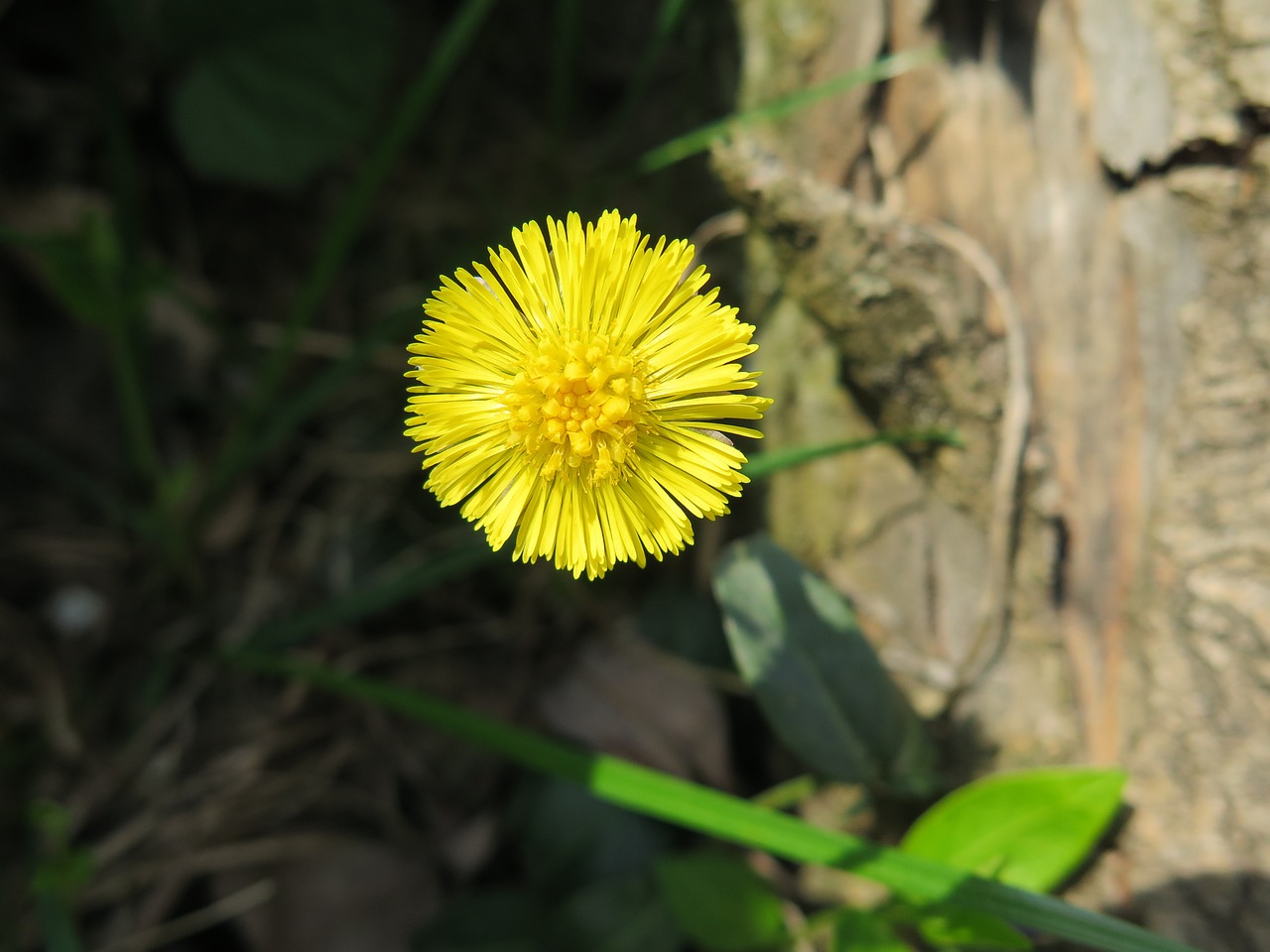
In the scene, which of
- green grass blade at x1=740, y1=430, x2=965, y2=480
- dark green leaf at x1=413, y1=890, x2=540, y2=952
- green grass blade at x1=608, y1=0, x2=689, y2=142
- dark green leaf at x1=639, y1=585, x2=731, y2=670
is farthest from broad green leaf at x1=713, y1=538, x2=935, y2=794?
green grass blade at x1=608, y1=0, x2=689, y2=142

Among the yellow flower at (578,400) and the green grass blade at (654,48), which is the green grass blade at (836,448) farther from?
the green grass blade at (654,48)

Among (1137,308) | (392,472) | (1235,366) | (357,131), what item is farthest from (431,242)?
(1235,366)

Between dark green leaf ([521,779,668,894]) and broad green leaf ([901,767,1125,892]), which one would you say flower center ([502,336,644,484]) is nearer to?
broad green leaf ([901,767,1125,892])

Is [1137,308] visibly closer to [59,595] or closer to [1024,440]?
[1024,440]

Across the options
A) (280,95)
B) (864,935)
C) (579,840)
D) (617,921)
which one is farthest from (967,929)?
(280,95)

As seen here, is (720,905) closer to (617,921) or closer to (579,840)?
(617,921)

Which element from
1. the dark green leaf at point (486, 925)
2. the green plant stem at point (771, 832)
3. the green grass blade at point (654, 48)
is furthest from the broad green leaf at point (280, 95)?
the dark green leaf at point (486, 925)
